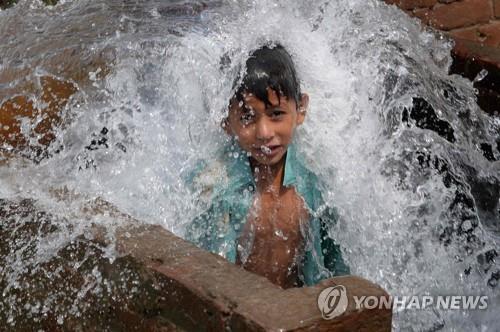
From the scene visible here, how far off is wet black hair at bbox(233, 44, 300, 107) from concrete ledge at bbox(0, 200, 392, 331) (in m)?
0.71

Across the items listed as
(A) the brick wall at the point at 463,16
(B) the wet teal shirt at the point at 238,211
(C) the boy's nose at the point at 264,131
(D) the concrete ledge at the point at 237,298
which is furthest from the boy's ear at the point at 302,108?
(A) the brick wall at the point at 463,16

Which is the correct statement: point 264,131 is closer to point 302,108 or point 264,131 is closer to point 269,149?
point 269,149

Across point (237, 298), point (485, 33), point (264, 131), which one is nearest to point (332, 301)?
point (237, 298)

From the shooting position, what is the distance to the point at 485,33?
529cm

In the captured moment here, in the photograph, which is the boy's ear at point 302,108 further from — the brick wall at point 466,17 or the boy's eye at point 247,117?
the brick wall at point 466,17

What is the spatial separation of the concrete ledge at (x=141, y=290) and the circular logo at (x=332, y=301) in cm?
1

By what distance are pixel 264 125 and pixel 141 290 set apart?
955 mm

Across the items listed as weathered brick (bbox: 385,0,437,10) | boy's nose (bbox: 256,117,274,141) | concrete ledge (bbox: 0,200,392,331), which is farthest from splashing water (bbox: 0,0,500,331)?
weathered brick (bbox: 385,0,437,10)

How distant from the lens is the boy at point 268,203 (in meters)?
3.10

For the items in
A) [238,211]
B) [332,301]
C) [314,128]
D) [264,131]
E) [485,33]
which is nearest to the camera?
[332,301]

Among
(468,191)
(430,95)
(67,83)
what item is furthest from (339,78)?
(67,83)

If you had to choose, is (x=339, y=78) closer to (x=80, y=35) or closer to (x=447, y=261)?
(x=447, y=261)

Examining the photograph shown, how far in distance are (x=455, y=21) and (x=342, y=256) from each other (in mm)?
2646

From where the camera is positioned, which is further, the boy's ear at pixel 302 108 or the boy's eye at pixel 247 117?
the boy's ear at pixel 302 108
